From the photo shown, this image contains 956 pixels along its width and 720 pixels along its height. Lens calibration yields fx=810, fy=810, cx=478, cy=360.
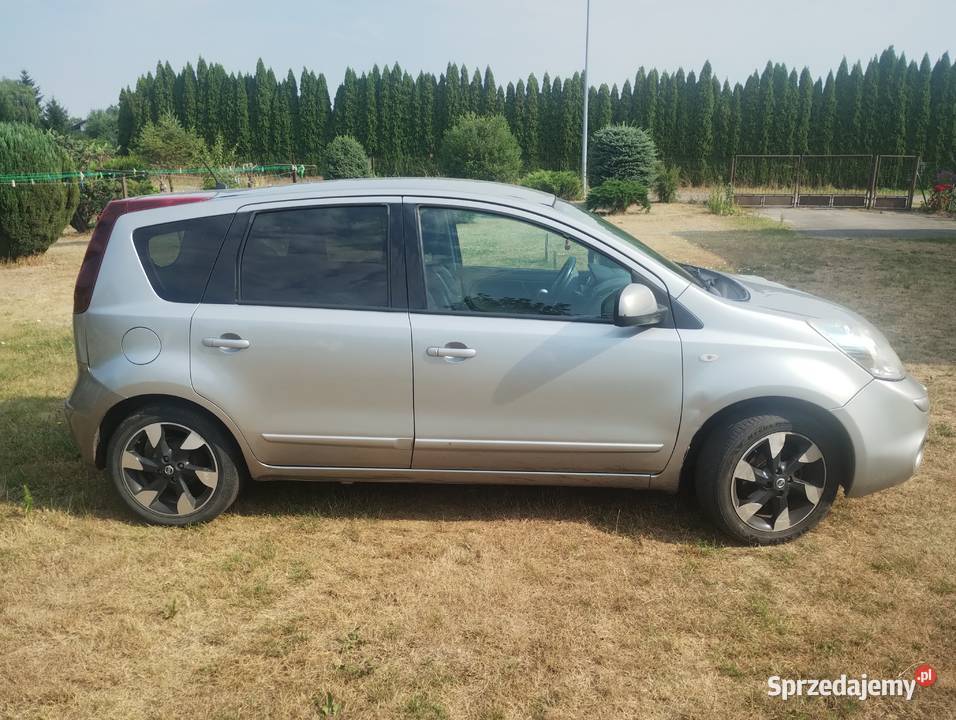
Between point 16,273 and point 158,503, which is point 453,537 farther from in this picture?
point 16,273

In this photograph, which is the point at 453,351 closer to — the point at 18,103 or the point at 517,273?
the point at 517,273

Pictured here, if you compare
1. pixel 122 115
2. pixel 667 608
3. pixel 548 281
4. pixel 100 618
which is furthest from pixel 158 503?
pixel 122 115

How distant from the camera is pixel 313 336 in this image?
384 cm

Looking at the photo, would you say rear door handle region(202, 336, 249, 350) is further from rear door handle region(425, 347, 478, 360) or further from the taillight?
rear door handle region(425, 347, 478, 360)

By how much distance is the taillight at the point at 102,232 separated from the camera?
4031mm

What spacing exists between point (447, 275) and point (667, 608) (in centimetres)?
183

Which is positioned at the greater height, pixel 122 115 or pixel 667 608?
pixel 122 115

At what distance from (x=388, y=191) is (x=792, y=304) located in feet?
7.03

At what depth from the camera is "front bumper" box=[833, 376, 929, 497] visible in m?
3.77

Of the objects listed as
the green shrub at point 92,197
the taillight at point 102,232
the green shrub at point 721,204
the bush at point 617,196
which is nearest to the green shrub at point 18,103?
the green shrub at point 92,197

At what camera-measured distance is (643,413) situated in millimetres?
3824

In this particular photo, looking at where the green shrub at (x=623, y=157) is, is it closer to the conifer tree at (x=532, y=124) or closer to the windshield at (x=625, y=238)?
the conifer tree at (x=532, y=124)

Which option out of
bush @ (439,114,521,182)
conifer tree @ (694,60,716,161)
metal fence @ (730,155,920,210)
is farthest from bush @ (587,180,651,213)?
conifer tree @ (694,60,716,161)

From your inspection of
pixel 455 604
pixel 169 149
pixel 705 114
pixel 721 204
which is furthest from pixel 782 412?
pixel 705 114
